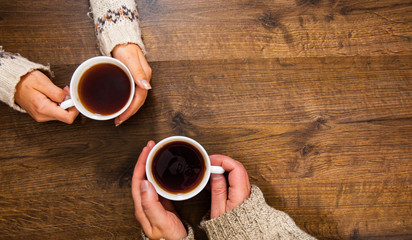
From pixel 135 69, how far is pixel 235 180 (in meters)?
0.49

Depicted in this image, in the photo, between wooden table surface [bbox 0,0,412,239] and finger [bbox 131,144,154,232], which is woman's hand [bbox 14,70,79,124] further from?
finger [bbox 131,144,154,232]

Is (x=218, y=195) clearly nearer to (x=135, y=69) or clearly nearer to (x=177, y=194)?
(x=177, y=194)

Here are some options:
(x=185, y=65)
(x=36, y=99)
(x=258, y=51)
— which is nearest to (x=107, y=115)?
(x=36, y=99)

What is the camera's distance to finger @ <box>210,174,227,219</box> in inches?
33.7

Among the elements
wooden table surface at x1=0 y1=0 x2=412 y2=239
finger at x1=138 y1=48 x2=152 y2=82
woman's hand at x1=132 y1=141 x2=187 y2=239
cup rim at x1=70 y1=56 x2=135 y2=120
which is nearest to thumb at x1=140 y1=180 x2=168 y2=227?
woman's hand at x1=132 y1=141 x2=187 y2=239

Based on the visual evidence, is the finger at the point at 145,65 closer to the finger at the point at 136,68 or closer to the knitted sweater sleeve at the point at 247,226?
the finger at the point at 136,68

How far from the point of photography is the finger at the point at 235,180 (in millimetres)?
852

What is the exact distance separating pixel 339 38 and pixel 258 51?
33 centimetres

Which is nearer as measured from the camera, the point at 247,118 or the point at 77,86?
the point at 77,86

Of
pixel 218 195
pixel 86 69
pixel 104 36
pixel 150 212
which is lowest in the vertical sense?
pixel 150 212

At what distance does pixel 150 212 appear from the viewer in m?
0.80

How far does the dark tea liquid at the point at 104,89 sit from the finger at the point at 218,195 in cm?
39

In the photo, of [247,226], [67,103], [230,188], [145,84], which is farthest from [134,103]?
[247,226]

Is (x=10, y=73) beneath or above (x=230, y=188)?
above
